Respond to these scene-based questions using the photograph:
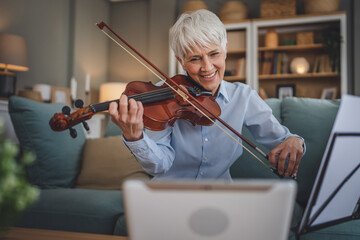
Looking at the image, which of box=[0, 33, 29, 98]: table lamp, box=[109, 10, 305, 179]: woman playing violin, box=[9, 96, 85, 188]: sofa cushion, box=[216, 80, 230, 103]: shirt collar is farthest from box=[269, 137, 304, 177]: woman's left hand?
box=[0, 33, 29, 98]: table lamp

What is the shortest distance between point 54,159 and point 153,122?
2.30ft

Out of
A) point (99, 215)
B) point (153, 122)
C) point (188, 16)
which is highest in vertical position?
point (188, 16)

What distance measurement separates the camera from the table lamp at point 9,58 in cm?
256

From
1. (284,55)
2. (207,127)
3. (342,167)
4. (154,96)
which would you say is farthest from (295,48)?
(342,167)

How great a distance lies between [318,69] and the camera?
3.77m

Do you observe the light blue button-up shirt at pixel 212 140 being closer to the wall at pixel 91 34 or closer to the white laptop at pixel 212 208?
the white laptop at pixel 212 208

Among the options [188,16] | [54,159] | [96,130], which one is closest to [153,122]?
[188,16]

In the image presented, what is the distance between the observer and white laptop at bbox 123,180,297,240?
1.23 ft

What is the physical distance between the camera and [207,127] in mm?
1271

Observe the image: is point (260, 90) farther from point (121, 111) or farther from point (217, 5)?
point (121, 111)

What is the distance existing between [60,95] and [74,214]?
228cm

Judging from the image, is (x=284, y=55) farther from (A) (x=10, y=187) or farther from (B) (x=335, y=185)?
(A) (x=10, y=187)

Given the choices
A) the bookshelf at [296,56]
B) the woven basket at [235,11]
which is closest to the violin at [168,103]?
the bookshelf at [296,56]

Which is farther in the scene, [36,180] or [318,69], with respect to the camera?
[318,69]
